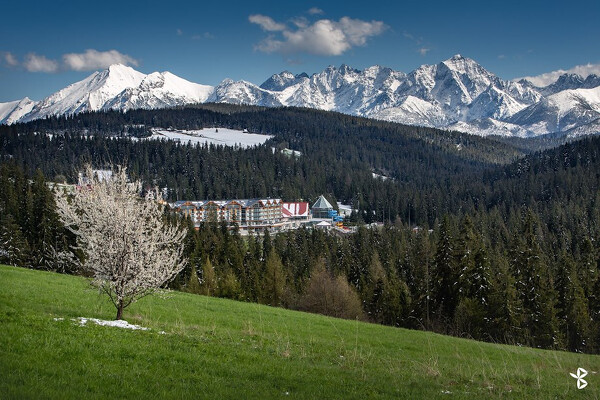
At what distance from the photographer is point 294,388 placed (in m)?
9.60

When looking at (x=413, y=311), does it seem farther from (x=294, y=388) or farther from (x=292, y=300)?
(x=294, y=388)

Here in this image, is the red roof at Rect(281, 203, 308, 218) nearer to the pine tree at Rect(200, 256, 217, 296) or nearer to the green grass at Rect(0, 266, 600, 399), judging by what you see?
the pine tree at Rect(200, 256, 217, 296)

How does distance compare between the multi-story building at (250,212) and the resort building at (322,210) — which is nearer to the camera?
the multi-story building at (250,212)

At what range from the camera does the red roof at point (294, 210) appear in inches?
5822

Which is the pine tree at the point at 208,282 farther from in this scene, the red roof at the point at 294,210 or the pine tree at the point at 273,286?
the red roof at the point at 294,210

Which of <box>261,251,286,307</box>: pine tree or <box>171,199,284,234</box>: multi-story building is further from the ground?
<box>171,199,284,234</box>: multi-story building

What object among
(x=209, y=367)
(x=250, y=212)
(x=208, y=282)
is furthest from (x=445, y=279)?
(x=250, y=212)

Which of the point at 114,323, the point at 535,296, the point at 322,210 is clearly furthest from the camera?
the point at 322,210

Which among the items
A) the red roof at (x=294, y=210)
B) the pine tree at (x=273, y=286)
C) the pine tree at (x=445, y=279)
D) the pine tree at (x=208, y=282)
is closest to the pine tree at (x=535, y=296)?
the pine tree at (x=445, y=279)

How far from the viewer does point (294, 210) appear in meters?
151

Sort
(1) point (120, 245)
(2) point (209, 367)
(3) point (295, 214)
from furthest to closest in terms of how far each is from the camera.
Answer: (3) point (295, 214) → (1) point (120, 245) → (2) point (209, 367)

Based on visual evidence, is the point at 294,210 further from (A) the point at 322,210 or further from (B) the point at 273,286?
(B) the point at 273,286

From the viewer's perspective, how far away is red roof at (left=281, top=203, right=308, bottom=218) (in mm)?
147875

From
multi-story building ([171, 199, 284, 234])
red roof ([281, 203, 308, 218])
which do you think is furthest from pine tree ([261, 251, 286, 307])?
red roof ([281, 203, 308, 218])
